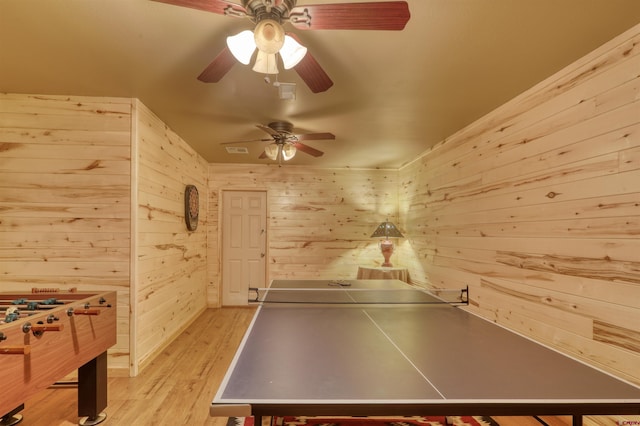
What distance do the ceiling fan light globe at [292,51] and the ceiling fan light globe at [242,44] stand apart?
13 cm

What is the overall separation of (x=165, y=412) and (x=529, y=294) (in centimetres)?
267

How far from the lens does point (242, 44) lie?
1440 mm

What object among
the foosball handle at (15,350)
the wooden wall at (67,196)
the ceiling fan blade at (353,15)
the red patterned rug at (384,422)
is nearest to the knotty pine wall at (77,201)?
the wooden wall at (67,196)

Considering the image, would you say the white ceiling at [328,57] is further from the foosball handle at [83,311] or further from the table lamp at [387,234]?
the table lamp at [387,234]

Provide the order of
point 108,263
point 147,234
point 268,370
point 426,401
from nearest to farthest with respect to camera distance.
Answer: point 426,401
point 268,370
point 108,263
point 147,234

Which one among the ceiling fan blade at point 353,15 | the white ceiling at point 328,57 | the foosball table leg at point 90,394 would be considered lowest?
the foosball table leg at point 90,394

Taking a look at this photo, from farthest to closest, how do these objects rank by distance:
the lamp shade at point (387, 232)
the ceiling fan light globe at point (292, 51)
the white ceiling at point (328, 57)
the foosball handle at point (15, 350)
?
1. the lamp shade at point (387, 232)
2. the white ceiling at point (328, 57)
3. the ceiling fan light globe at point (292, 51)
4. the foosball handle at point (15, 350)

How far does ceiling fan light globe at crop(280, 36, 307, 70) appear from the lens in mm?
1432

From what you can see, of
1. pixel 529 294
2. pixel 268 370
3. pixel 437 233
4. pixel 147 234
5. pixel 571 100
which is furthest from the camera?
pixel 437 233

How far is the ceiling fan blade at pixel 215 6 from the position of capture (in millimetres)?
1221

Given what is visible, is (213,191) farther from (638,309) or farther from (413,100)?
(638,309)

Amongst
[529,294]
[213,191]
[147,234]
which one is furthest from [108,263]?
[529,294]

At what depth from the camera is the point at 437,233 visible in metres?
4.15

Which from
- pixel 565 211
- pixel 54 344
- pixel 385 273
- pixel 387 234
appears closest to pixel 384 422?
pixel 565 211
